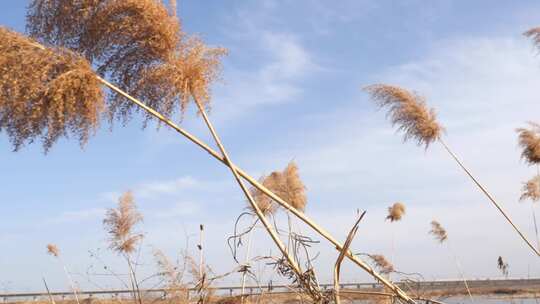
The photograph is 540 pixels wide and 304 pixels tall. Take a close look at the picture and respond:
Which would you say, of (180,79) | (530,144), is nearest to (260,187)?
(180,79)

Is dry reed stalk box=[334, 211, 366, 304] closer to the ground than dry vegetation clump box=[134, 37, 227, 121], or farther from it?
closer to the ground

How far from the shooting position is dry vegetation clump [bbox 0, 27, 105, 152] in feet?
9.16

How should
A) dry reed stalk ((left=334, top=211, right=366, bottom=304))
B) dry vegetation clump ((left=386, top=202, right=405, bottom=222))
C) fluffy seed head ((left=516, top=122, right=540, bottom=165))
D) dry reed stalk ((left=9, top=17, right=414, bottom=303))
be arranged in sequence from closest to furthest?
1. dry reed stalk ((left=334, top=211, right=366, bottom=304))
2. dry reed stalk ((left=9, top=17, right=414, bottom=303))
3. fluffy seed head ((left=516, top=122, right=540, bottom=165))
4. dry vegetation clump ((left=386, top=202, right=405, bottom=222))

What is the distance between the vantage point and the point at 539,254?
4.93 metres

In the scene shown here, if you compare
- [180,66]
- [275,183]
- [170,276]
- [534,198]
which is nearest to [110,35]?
[180,66]

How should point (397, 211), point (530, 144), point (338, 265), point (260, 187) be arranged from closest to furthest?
point (338, 265) → point (260, 187) → point (530, 144) → point (397, 211)

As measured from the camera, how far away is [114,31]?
312 centimetres

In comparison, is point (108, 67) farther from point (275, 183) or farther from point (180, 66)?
point (275, 183)

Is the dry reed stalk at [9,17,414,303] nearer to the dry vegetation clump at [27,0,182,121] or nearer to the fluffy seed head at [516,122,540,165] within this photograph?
the dry vegetation clump at [27,0,182,121]

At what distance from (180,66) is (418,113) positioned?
3.18 m

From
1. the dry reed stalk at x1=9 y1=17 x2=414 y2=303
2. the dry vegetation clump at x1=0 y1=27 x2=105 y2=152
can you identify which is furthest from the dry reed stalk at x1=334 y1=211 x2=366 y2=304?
the dry vegetation clump at x1=0 y1=27 x2=105 y2=152

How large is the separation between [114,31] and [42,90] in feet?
1.67

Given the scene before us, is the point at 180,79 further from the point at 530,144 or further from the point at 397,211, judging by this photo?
the point at 397,211

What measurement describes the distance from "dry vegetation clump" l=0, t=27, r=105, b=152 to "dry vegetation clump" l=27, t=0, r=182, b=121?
0.69 ft
